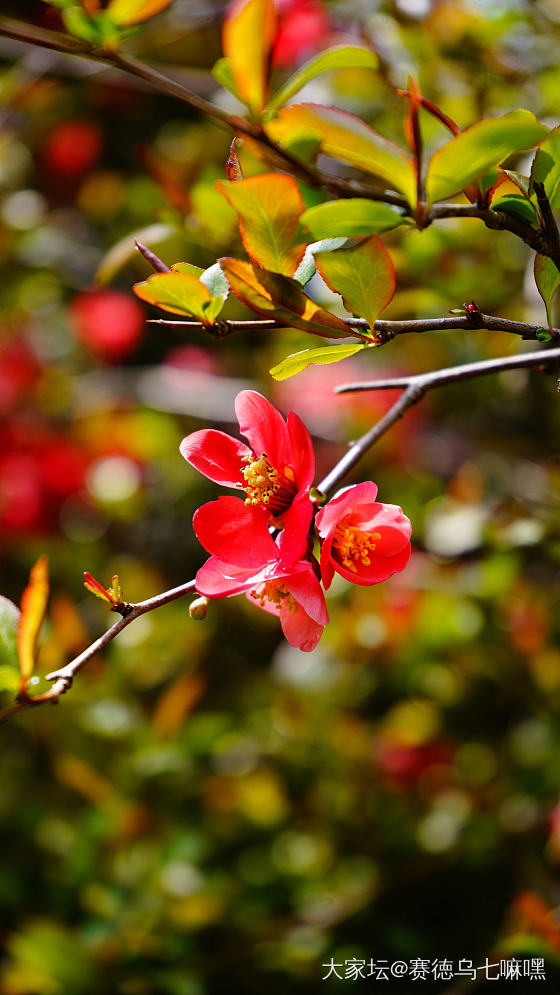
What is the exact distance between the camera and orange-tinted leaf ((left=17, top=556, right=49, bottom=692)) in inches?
18.0

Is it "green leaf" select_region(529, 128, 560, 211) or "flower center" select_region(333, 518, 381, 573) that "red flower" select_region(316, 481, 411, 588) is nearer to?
"flower center" select_region(333, 518, 381, 573)

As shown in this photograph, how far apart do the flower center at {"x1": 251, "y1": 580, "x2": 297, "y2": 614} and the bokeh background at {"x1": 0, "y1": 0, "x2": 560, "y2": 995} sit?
437mm

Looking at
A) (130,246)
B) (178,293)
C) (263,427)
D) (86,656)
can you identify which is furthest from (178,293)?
(130,246)

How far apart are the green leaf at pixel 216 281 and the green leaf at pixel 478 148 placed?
12 cm

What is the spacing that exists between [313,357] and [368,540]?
0.12 meters

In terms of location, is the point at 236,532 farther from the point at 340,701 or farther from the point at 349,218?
the point at 340,701

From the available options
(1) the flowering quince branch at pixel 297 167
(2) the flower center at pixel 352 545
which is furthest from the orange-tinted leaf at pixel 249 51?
(2) the flower center at pixel 352 545

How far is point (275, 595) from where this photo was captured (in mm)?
457

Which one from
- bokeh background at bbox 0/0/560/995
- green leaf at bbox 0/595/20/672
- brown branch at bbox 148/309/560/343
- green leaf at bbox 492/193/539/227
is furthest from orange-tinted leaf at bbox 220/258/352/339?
bokeh background at bbox 0/0/560/995

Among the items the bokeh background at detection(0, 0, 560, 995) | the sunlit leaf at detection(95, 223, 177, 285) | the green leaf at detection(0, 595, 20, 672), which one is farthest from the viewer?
the bokeh background at detection(0, 0, 560, 995)

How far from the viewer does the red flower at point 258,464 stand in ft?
1.48

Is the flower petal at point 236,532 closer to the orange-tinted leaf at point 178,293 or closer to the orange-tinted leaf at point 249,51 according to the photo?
the orange-tinted leaf at point 178,293

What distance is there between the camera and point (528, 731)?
1156mm

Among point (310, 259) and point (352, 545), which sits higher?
point (310, 259)
